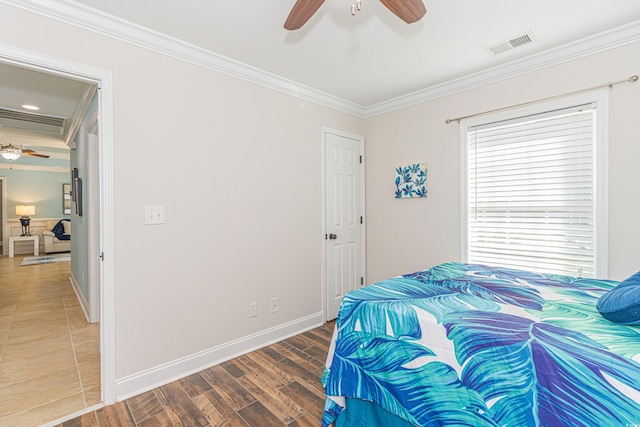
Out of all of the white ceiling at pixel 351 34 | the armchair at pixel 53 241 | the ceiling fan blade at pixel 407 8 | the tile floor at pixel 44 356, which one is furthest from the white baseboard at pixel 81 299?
the ceiling fan blade at pixel 407 8

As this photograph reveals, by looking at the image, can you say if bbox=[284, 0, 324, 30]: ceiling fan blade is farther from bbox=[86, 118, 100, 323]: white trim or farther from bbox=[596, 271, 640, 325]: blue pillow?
bbox=[86, 118, 100, 323]: white trim

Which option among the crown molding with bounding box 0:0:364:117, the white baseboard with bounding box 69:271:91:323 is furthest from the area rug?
the crown molding with bounding box 0:0:364:117

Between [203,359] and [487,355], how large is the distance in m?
2.16

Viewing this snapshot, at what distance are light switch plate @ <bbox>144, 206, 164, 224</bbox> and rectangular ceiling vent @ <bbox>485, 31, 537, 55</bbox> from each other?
113 inches

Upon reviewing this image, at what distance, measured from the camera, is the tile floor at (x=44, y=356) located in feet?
6.49

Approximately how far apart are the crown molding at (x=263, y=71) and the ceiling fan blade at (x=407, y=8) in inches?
63.2

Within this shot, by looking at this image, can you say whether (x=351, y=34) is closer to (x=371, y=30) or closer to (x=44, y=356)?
(x=371, y=30)

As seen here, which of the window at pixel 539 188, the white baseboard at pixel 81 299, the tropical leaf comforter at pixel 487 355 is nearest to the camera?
the tropical leaf comforter at pixel 487 355

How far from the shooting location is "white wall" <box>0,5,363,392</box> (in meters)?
2.07

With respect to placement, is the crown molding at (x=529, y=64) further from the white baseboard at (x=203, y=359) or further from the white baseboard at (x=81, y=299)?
the white baseboard at (x=81, y=299)

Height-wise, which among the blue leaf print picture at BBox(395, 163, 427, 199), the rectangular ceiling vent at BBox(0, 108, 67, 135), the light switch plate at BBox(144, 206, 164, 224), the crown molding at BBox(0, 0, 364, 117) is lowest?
the light switch plate at BBox(144, 206, 164, 224)

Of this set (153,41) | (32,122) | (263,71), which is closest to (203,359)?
(153,41)

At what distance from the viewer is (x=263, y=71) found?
110 inches

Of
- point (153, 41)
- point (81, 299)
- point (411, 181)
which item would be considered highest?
point (153, 41)
